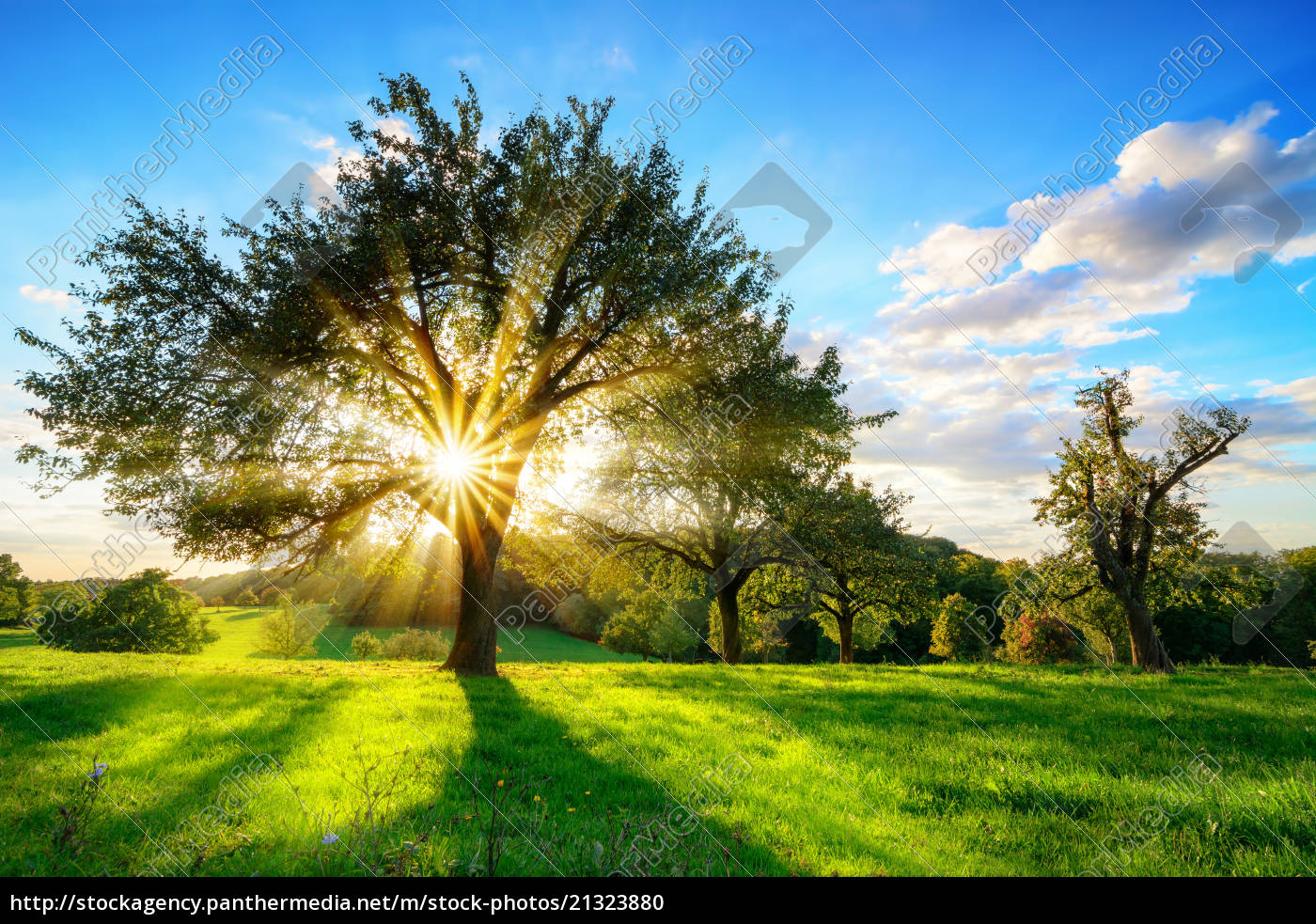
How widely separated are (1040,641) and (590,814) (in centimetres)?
6703

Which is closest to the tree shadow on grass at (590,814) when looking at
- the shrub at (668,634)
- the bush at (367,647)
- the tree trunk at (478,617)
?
the tree trunk at (478,617)

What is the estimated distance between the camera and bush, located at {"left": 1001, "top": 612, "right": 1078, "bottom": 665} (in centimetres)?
5566

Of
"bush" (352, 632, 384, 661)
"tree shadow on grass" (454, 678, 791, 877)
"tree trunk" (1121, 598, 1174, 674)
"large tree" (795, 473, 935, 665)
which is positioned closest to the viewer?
"tree shadow on grass" (454, 678, 791, 877)

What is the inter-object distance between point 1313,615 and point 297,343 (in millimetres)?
87656

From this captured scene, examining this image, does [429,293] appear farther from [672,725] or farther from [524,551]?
[672,725]

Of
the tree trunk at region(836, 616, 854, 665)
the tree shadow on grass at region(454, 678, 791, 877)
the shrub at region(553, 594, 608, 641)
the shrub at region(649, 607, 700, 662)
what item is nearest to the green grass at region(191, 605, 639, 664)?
the shrub at region(553, 594, 608, 641)

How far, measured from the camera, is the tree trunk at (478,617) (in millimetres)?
16734

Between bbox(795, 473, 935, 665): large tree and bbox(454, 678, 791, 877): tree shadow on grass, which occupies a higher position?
bbox(795, 473, 935, 665): large tree

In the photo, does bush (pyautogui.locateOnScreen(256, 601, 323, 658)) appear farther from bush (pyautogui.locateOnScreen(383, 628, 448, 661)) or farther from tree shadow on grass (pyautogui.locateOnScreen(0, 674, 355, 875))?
tree shadow on grass (pyautogui.locateOnScreen(0, 674, 355, 875))

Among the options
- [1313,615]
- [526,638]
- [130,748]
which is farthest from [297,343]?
[1313,615]

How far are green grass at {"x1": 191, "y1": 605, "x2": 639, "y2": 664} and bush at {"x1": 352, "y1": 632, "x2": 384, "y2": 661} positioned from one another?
2.67 meters

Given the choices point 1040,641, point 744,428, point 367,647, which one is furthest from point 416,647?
point 1040,641

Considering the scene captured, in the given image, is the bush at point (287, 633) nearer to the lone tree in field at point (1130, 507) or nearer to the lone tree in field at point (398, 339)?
the lone tree in field at point (398, 339)

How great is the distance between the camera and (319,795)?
5219 millimetres
